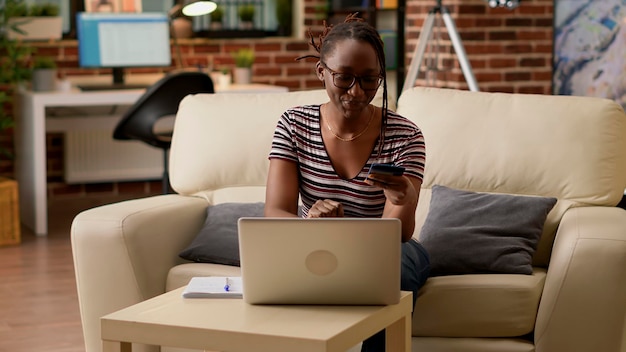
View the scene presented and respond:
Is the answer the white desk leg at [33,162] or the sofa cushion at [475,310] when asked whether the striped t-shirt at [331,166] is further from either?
the white desk leg at [33,162]

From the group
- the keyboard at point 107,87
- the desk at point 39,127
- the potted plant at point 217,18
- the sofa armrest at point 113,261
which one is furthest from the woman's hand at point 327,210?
the potted plant at point 217,18

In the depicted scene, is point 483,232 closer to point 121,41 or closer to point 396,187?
point 396,187

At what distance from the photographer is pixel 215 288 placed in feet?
7.43

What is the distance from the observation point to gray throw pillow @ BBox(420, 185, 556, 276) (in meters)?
2.93

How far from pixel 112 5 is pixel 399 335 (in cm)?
461

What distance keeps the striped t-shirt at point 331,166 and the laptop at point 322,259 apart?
20.4 inches

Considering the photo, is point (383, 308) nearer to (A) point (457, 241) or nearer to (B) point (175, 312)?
(B) point (175, 312)

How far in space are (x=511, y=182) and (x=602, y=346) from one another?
66 centimetres

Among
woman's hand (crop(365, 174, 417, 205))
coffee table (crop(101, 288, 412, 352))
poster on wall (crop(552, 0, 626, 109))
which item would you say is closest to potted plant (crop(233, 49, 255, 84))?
poster on wall (crop(552, 0, 626, 109))

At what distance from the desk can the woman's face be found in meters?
2.87

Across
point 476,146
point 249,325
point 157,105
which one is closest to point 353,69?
point 249,325

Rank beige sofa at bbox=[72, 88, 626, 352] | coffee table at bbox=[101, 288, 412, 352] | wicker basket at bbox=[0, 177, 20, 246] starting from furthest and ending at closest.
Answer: wicker basket at bbox=[0, 177, 20, 246], beige sofa at bbox=[72, 88, 626, 352], coffee table at bbox=[101, 288, 412, 352]

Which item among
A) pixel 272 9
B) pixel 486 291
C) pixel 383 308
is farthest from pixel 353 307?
pixel 272 9

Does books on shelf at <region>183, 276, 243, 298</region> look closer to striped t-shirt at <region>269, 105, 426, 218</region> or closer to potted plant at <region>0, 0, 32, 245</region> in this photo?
striped t-shirt at <region>269, 105, 426, 218</region>
